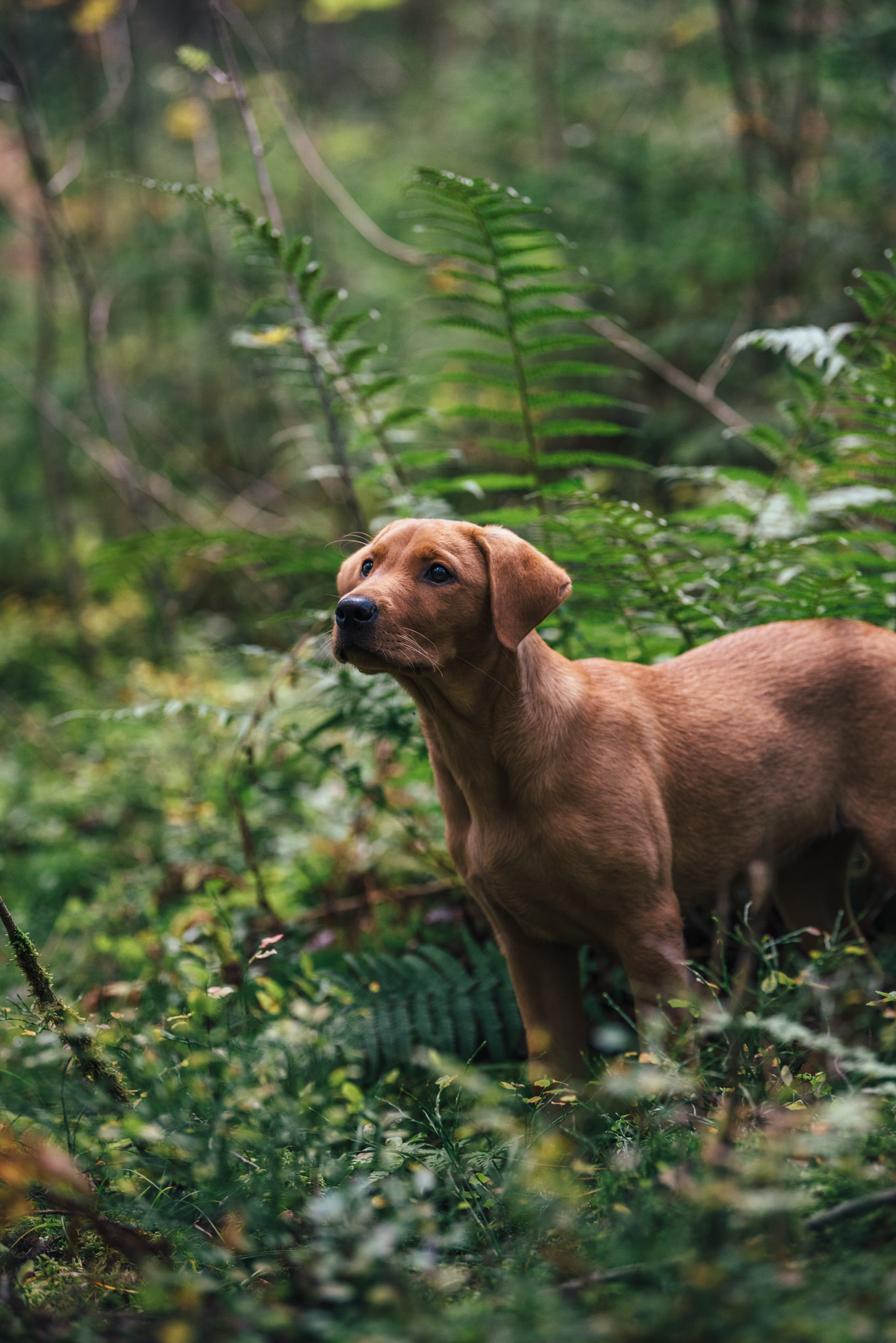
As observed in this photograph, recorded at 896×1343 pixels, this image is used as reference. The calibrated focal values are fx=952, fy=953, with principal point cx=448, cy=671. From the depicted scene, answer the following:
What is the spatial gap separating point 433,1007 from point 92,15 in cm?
884

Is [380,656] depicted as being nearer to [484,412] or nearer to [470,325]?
[484,412]

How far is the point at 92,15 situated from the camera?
8.21m

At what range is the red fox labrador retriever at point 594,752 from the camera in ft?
8.96

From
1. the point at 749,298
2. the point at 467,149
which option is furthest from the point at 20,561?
the point at 749,298

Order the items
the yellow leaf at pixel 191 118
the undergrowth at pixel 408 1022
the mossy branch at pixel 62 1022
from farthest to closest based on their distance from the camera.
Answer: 1. the yellow leaf at pixel 191 118
2. the mossy branch at pixel 62 1022
3. the undergrowth at pixel 408 1022

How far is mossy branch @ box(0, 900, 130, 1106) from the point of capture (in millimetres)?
2498

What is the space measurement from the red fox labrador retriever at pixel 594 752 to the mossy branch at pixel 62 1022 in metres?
1.14

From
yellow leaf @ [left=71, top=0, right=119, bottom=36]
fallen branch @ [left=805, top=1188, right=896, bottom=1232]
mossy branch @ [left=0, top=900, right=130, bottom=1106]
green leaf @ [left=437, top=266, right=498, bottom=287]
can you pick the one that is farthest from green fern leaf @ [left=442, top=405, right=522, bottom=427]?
yellow leaf @ [left=71, top=0, right=119, bottom=36]

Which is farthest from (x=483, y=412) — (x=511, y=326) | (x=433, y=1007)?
(x=433, y=1007)

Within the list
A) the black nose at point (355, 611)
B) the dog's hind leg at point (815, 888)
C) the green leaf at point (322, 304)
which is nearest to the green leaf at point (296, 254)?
the green leaf at point (322, 304)

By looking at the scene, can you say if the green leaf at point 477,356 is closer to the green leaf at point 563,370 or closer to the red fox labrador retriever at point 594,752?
the green leaf at point 563,370

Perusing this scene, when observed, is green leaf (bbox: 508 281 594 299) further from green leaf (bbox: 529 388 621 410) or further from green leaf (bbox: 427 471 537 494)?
green leaf (bbox: 427 471 537 494)

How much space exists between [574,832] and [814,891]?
4.42 ft

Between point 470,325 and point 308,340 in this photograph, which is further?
point 308,340
